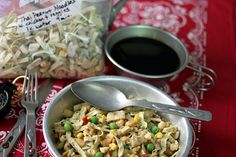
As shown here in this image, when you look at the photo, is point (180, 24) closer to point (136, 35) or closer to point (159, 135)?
point (136, 35)

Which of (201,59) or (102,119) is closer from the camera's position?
(102,119)

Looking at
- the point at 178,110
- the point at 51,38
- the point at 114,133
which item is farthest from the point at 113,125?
the point at 51,38

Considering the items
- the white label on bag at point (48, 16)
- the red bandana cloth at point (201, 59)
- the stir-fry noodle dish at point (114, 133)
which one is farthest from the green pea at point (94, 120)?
the white label on bag at point (48, 16)

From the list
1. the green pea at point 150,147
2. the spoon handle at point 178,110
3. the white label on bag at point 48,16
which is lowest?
the green pea at point 150,147

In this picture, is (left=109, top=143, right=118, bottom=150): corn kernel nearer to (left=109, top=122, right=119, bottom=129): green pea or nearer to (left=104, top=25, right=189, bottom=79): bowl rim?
(left=109, top=122, right=119, bottom=129): green pea

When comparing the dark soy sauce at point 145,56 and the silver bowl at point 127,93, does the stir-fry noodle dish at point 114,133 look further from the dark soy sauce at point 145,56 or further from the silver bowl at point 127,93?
the dark soy sauce at point 145,56

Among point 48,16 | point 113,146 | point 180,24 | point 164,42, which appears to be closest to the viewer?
point 113,146

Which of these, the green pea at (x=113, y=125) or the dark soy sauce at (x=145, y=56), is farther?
the dark soy sauce at (x=145, y=56)

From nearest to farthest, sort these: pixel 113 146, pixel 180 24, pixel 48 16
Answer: pixel 113 146 < pixel 48 16 < pixel 180 24
